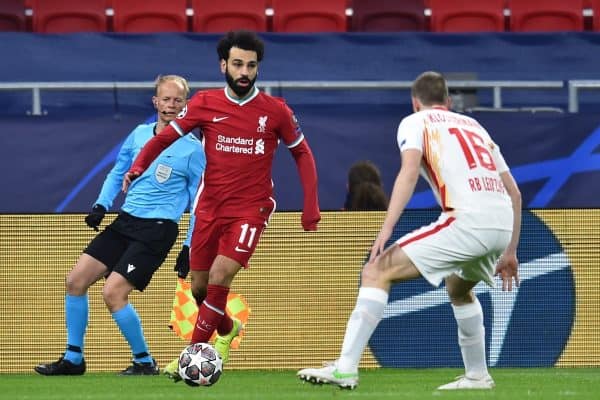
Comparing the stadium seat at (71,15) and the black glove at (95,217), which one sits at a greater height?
the stadium seat at (71,15)

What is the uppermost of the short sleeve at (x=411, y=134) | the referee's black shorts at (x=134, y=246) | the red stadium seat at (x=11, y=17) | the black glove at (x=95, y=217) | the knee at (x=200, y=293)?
the red stadium seat at (x=11, y=17)

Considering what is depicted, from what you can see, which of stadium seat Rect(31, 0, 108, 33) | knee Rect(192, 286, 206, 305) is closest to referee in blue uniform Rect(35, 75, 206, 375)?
knee Rect(192, 286, 206, 305)

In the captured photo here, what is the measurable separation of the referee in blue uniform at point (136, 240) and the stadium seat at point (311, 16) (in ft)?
21.6

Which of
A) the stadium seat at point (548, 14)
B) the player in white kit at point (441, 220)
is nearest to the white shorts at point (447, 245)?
the player in white kit at point (441, 220)

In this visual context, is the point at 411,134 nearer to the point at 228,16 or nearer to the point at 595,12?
the point at 228,16

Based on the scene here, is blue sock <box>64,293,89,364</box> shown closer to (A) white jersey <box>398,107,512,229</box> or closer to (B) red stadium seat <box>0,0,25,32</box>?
(A) white jersey <box>398,107,512,229</box>

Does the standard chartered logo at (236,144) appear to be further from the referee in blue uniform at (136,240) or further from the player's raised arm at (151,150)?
the referee in blue uniform at (136,240)

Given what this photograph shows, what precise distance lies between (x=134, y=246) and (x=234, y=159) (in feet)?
4.09

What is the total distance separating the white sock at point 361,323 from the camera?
22.3ft

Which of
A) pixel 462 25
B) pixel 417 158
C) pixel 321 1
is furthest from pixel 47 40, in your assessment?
pixel 417 158

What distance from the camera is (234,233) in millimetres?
8023

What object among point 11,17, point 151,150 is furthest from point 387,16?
point 151,150

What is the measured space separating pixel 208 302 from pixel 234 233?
43 centimetres

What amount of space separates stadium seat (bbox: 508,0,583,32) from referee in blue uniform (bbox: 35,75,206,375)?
7.65 meters
